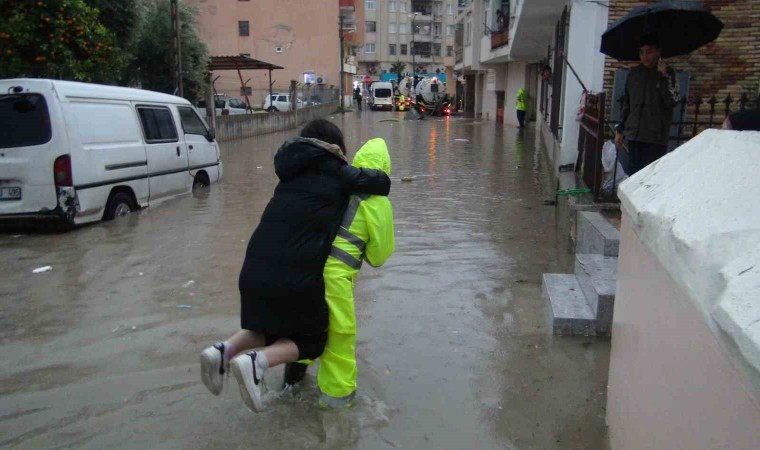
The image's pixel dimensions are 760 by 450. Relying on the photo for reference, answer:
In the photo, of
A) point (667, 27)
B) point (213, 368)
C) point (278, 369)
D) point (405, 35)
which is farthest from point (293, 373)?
point (405, 35)

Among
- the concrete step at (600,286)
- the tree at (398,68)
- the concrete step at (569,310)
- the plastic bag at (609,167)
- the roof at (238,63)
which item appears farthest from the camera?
the tree at (398,68)

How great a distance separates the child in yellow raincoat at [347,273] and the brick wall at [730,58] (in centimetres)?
748

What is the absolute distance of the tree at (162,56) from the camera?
66.5ft

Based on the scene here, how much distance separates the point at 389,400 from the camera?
3.68 m

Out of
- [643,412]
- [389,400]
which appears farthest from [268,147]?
[643,412]

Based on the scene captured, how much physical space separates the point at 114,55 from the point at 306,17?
37.0 metres

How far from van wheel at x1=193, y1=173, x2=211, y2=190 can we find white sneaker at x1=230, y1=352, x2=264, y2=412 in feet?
26.2

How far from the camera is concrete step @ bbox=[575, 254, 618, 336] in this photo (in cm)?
424

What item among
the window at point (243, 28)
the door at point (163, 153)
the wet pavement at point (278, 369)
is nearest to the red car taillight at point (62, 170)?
the wet pavement at point (278, 369)

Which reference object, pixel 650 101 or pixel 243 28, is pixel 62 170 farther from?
pixel 243 28

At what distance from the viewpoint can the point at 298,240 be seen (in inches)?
126

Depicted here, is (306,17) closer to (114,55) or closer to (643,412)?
(114,55)

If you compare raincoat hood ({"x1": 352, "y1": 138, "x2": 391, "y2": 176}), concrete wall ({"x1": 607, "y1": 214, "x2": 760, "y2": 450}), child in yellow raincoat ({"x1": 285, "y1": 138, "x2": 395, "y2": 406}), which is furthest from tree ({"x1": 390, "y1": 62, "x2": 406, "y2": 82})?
concrete wall ({"x1": 607, "y1": 214, "x2": 760, "y2": 450})

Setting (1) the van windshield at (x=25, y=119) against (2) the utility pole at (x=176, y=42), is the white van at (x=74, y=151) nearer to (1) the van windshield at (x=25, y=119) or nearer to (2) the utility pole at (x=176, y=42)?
(1) the van windshield at (x=25, y=119)
